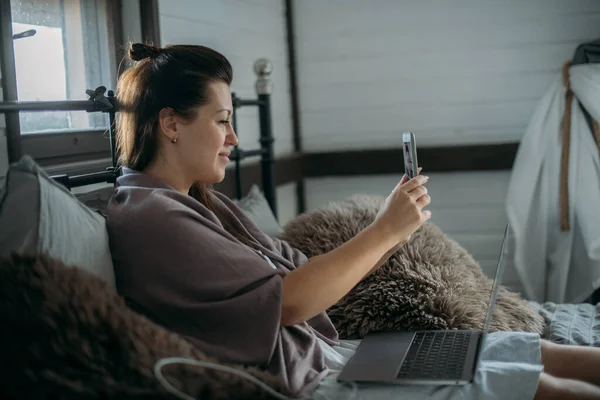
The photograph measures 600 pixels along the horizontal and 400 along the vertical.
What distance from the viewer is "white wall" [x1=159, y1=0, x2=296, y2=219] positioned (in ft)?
7.72

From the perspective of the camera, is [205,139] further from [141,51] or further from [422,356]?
[422,356]

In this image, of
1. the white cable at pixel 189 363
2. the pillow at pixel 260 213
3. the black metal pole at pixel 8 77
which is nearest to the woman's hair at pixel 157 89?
the black metal pole at pixel 8 77

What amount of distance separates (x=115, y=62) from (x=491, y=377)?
1372mm

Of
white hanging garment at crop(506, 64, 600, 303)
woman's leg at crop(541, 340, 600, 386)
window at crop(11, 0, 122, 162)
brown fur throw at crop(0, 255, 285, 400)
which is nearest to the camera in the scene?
brown fur throw at crop(0, 255, 285, 400)

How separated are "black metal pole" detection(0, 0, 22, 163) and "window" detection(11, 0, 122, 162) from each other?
0.09 m

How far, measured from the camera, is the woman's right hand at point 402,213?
55.1 inches

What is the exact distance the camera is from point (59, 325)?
1015mm

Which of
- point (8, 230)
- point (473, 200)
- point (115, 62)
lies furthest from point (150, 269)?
point (473, 200)

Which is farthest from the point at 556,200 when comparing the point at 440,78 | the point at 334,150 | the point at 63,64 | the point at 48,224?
the point at 48,224

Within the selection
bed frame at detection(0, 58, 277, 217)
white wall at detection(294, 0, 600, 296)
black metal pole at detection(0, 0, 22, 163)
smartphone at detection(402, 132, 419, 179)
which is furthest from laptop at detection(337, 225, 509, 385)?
white wall at detection(294, 0, 600, 296)

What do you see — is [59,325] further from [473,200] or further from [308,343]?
[473,200]

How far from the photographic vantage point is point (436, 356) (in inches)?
53.9

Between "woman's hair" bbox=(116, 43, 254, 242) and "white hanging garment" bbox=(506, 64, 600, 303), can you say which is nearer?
"woman's hair" bbox=(116, 43, 254, 242)

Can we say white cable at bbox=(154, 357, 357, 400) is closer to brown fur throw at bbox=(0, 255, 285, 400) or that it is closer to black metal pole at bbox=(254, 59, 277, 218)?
brown fur throw at bbox=(0, 255, 285, 400)
